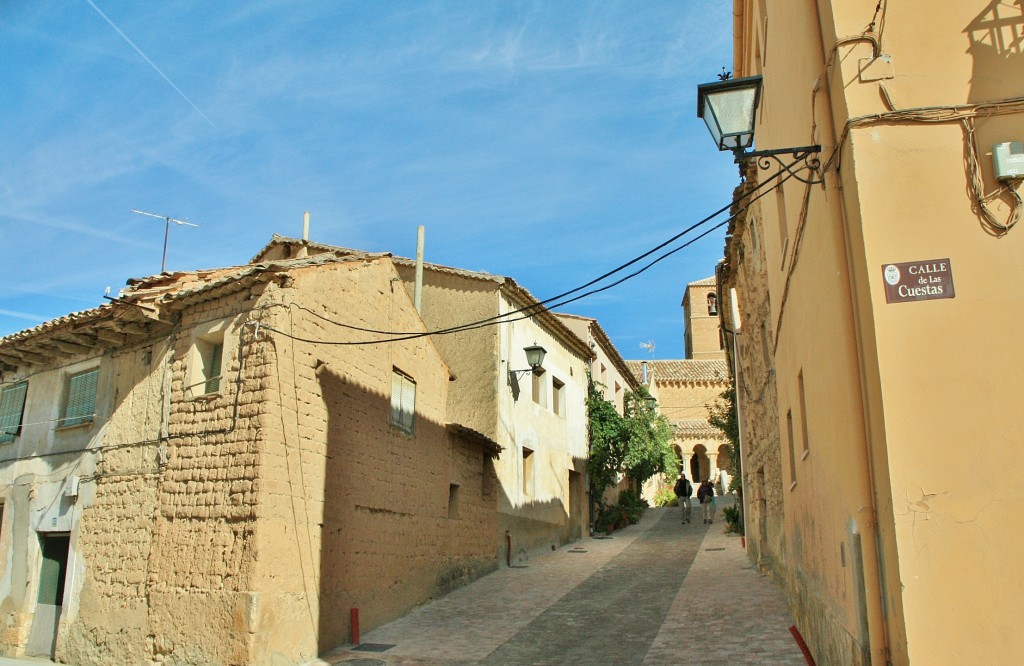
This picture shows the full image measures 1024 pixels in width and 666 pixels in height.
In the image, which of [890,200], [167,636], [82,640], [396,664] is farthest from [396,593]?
[890,200]

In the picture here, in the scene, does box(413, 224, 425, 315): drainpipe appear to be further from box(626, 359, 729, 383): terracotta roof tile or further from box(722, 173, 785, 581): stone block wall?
box(626, 359, 729, 383): terracotta roof tile

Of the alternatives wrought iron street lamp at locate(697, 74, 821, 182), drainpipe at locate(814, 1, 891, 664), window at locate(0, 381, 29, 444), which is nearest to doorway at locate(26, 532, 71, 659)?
window at locate(0, 381, 29, 444)

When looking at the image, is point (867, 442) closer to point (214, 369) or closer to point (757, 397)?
point (214, 369)

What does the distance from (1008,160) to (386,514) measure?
10.3 meters

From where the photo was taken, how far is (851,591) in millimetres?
5438

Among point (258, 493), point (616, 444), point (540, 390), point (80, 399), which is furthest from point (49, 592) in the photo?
point (616, 444)

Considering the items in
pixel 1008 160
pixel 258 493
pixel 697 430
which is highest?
pixel 697 430

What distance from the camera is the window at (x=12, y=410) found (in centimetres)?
1491

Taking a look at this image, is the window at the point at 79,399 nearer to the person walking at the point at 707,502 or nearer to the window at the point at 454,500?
the window at the point at 454,500

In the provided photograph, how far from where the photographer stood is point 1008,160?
4855 millimetres

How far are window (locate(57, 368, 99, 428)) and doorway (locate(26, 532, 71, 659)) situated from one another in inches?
74.7

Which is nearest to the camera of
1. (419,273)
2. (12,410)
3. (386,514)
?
(386,514)

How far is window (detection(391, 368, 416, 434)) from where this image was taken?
539 inches

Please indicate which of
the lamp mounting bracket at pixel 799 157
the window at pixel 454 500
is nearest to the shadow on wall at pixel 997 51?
the lamp mounting bracket at pixel 799 157
